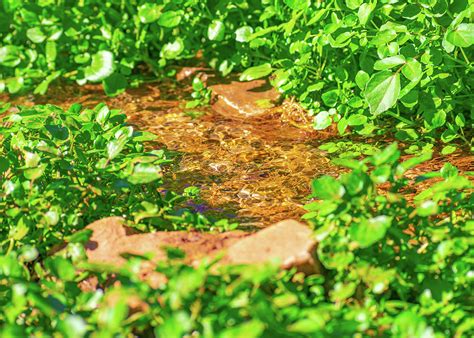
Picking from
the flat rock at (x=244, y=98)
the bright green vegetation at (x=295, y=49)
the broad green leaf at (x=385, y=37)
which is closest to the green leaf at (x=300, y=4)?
the bright green vegetation at (x=295, y=49)

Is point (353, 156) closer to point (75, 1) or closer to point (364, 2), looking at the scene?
point (364, 2)

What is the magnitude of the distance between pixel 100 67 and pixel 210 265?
2985 millimetres

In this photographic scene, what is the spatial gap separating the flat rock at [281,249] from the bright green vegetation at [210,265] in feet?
0.13

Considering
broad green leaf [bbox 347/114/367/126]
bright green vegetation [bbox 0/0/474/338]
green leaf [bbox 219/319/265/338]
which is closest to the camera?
green leaf [bbox 219/319/265/338]

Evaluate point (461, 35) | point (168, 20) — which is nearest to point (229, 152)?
point (168, 20)

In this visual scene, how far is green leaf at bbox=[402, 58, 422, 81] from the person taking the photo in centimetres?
369

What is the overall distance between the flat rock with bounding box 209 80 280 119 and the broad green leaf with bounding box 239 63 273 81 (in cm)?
20

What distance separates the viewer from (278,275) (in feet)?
8.04

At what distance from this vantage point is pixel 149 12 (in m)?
Answer: 5.02

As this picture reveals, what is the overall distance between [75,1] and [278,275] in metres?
3.35

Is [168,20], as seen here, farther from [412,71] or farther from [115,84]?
[412,71]

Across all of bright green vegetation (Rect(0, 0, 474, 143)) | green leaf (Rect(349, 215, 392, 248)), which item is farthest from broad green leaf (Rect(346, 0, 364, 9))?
green leaf (Rect(349, 215, 392, 248))

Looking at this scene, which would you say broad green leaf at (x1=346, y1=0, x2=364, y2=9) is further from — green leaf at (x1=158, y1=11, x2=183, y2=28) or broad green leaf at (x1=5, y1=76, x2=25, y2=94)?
broad green leaf at (x1=5, y1=76, x2=25, y2=94)

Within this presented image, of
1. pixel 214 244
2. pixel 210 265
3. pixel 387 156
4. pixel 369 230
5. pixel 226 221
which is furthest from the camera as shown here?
pixel 226 221
